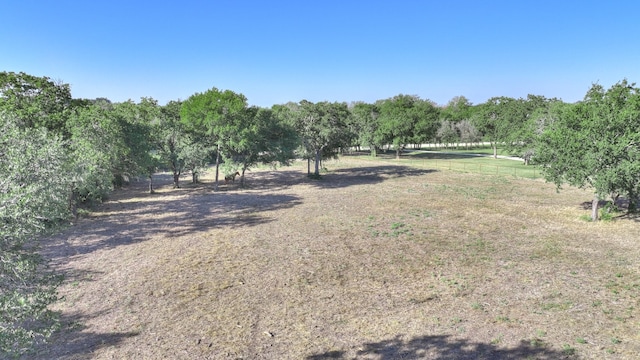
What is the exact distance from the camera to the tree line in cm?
688

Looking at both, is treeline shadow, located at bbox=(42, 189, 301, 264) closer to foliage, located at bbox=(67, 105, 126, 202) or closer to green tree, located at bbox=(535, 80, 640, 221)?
foliage, located at bbox=(67, 105, 126, 202)

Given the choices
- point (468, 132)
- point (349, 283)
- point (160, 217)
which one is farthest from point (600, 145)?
point (468, 132)

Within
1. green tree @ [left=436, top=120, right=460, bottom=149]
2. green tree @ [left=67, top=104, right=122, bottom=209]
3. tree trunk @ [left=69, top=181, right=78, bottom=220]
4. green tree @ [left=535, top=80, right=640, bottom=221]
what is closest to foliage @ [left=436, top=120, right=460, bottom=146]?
green tree @ [left=436, top=120, right=460, bottom=149]

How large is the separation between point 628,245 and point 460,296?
1218cm

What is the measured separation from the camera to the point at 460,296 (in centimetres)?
1280

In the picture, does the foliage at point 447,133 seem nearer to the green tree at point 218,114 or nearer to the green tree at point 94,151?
the green tree at point 218,114

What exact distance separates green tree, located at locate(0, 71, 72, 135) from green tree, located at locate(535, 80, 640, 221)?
1509 inches

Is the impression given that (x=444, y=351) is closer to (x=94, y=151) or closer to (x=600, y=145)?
(x=600, y=145)

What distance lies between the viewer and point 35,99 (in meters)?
31.4

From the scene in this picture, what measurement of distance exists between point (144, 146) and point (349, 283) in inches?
1017

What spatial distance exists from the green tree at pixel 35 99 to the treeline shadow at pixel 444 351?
102 feet

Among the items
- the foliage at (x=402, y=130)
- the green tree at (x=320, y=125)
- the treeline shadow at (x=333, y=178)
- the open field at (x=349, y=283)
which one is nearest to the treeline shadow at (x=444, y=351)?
the open field at (x=349, y=283)

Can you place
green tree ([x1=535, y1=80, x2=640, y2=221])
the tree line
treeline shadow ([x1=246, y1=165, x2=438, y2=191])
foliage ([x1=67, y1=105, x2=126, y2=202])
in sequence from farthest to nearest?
treeline shadow ([x1=246, y1=165, x2=438, y2=191]), foliage ([x1=67, y1=105, x2=126, y2=202]), green tree ([x1=535, y1=80, x2=640, y2=221]), the tree line

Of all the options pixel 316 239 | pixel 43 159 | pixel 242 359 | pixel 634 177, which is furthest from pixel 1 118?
pixel 634 177
